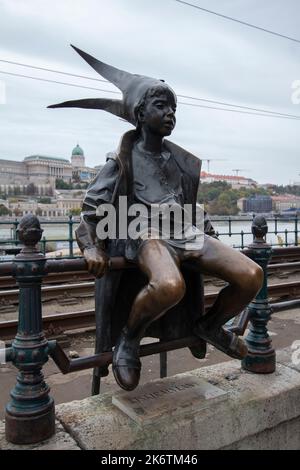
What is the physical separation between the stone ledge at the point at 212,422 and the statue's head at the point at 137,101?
1599 millimetres

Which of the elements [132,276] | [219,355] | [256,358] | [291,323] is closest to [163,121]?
[132,276]

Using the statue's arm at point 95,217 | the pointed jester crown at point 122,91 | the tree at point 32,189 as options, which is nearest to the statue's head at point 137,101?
the pointed jester crown at point 122,91

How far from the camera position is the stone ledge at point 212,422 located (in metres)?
2.10

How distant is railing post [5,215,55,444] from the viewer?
1.99 meters

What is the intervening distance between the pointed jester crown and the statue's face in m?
0.04

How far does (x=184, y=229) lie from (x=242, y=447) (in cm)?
129

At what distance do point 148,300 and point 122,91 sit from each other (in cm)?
129

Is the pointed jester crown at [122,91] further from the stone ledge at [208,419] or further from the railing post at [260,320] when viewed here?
the stone ledge at [208,419]

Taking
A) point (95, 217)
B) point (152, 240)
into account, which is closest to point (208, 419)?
point (152, 240)

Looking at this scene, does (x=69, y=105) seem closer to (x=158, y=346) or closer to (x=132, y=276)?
(x=132, y=276)

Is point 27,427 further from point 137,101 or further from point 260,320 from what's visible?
point 137,101

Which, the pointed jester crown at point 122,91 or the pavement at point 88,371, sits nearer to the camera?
the pointed jester crown at point 122,91

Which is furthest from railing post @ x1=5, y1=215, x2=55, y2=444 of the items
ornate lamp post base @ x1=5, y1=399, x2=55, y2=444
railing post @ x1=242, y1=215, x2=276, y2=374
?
railing post @ x1=242, y1=215, x2=276, y2=374

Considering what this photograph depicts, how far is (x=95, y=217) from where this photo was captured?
2.36 metres
